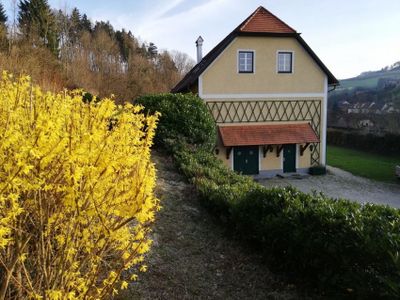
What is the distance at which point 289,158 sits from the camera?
1948 cm

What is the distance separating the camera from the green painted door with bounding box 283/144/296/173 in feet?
63.6

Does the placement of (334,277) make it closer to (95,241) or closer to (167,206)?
(95,241)

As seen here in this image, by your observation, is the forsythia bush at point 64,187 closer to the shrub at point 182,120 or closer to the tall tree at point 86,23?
the shrub at point 182,120

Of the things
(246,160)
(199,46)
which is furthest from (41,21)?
(246,160)

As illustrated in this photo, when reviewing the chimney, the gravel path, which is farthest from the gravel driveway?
the chimney

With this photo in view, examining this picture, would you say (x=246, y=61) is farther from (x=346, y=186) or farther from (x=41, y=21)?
(x=41, y=21)

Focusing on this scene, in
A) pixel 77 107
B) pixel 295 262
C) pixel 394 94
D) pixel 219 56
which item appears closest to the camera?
pixel 77 107

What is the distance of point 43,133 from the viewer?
2.49m

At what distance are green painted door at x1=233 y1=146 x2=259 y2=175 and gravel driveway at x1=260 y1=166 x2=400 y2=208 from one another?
996mm

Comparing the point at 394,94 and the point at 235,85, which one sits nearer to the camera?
the point at 235,85

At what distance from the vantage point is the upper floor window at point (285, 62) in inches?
739

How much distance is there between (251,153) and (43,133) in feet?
55.1

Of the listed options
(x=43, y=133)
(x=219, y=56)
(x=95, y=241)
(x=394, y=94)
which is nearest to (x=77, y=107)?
(x=43, y=133)

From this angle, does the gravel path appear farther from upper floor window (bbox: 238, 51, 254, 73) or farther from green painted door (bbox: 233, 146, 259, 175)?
upper floor window (bbox: 238, 51, 254, 73)
